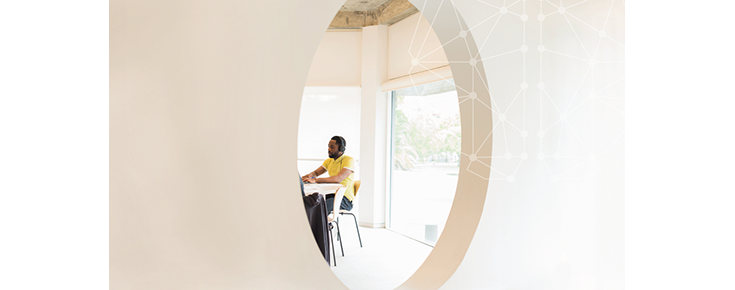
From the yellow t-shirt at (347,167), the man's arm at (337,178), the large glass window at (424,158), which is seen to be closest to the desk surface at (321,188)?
the man's arm at (337,178)

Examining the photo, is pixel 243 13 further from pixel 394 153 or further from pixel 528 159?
pixel 394 153

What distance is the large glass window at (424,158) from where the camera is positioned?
4.52m

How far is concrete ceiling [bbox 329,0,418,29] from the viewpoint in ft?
16.3

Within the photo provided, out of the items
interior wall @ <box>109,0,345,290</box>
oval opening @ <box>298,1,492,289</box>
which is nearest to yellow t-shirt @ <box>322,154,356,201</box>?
oval opening @ <box>298,1,492,289</box>

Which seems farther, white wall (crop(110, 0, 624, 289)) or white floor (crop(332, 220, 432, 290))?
white floor (crop(332, 220, 432, 290))

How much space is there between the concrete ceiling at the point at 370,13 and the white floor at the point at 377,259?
2.76 meters

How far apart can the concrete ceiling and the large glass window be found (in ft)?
3.06

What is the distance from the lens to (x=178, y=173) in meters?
1.39

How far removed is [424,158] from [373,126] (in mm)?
904

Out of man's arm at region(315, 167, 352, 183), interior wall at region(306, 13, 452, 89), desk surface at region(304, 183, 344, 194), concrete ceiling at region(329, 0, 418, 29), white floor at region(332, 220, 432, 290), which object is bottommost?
white floor at region(332, 220, 432, 290)

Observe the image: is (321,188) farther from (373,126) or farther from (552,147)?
(552,147)

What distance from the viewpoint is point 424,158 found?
16.0 ft

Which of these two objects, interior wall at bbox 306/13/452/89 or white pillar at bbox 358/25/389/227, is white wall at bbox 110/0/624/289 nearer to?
interior wall at bbox 306/13/452/89

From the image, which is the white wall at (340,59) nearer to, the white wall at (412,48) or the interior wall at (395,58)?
the interior wall at (395,58)
